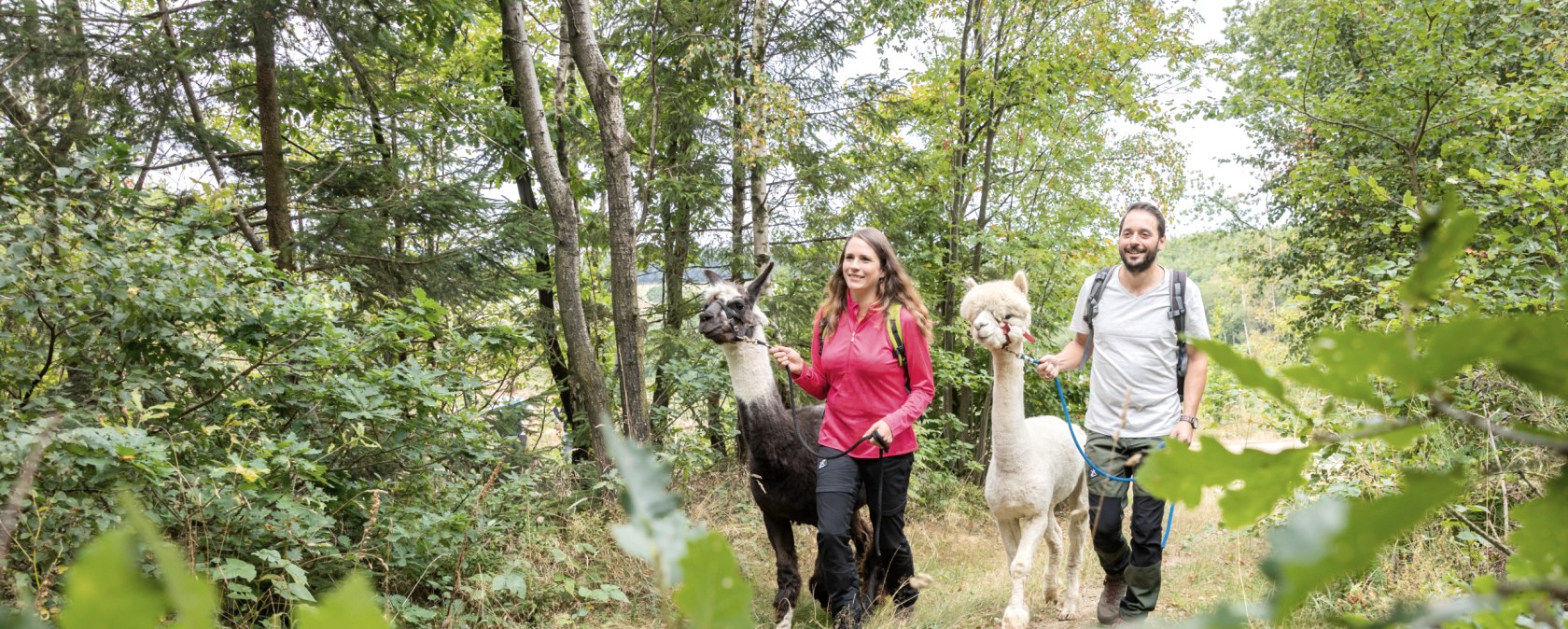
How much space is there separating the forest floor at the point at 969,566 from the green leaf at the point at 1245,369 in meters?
4.26

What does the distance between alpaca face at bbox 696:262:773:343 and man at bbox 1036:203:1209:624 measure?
1724 millimetres

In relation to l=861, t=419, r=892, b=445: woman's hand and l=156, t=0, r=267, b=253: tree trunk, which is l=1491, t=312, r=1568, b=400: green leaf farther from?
l=156, t=0, r=267, b=253: tree trunk

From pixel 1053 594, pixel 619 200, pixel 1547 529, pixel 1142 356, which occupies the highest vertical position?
pixel 619 200

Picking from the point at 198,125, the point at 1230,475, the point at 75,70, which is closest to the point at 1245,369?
the point at 1230,475

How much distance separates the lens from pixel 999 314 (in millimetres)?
4621

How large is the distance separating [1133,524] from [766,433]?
6.95 ft

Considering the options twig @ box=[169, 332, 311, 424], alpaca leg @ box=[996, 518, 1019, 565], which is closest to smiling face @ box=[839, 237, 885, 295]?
alpaca leg @ box=[996, 518, 1019, 565]

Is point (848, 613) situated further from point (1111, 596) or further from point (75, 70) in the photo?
point (75, 70)

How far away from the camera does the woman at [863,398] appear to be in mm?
4828

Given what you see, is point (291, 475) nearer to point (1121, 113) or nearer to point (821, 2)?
point (821, 2)

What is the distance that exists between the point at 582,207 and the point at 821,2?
588 centimetres

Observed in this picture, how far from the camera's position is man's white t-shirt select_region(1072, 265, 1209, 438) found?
14.3 feet

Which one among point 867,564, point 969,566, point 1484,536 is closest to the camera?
point 1484,536

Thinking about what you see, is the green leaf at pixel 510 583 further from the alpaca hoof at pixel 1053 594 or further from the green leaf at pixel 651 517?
the green leaf at pixel 651 517
